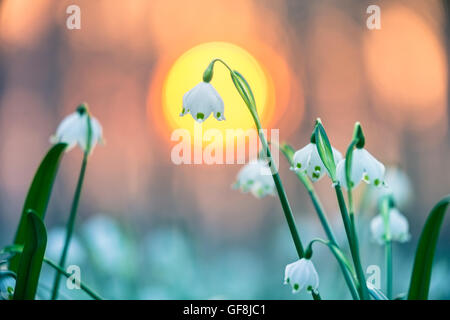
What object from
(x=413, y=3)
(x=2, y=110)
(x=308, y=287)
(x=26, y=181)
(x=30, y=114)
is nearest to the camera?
(x=308, y=287)

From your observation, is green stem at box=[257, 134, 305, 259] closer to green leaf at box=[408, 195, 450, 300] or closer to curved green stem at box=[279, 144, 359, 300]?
curved green stem at box=[279, 144, 359, 300]

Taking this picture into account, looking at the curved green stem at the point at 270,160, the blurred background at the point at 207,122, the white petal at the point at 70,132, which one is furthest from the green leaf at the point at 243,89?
the blurred background at the point at 207,122

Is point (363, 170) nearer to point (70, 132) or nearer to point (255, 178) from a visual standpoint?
point (255, 178)

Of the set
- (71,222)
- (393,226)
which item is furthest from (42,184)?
(393,226)

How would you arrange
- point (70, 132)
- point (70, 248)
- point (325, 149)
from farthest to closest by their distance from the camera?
point (70, 248) < point (70, 132) < point (325, 149)

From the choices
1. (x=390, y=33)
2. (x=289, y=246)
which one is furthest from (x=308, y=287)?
(x=289, y=246)

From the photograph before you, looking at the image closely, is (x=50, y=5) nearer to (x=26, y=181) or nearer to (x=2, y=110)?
(x=2, y=110)

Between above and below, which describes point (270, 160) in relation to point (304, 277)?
above
